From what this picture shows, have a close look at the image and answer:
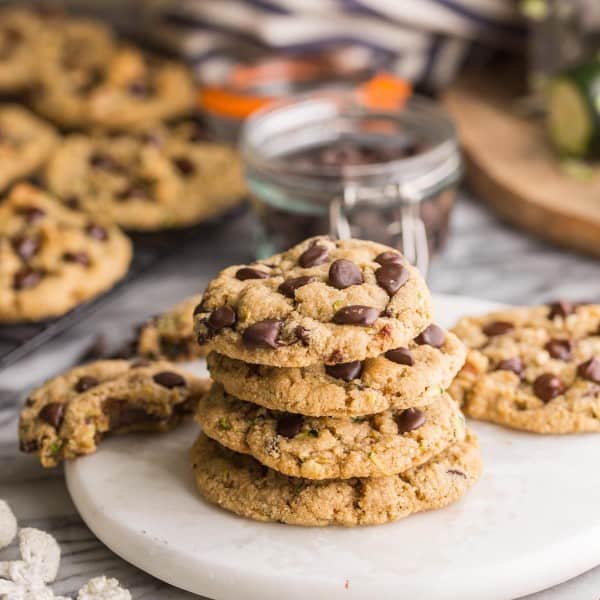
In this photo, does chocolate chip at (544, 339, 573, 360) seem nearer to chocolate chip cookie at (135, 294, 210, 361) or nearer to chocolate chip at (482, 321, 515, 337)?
chocolate chip at (482, 321, 515, 337)

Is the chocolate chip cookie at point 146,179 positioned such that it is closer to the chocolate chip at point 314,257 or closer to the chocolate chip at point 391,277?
the chocolate chip at point 314,257

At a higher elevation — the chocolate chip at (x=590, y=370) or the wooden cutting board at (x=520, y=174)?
the chocolate chip at (x=590, y=370)

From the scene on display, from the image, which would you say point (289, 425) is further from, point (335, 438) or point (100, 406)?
point (100, 406)

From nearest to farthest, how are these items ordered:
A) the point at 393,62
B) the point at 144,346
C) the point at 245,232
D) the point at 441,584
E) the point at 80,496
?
the point at 441,584, the point at 80,496, the point at 144,346, the point at 245,232, the point at 393,62

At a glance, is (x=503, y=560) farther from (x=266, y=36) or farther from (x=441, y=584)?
(x=266, y=36)

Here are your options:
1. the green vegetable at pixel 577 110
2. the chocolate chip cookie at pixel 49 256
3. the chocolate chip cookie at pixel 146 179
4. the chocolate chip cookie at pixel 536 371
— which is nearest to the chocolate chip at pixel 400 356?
the chocolate chip cookie at pixel 536 371

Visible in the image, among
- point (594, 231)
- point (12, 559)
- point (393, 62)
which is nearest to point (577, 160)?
point (594, 231)
